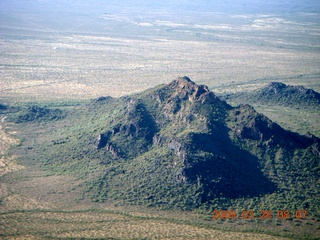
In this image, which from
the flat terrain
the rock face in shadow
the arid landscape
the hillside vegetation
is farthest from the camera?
the flat terrain

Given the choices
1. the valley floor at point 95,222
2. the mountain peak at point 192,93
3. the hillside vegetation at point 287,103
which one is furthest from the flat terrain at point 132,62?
the valley floor at point 95,222

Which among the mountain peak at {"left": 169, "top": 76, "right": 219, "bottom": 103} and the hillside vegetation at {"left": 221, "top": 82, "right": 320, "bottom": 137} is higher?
the mountain peak at {"left": 169, "top": 76, "right": 219, "bottom": 103}

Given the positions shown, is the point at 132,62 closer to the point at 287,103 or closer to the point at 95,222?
the point at 287,103

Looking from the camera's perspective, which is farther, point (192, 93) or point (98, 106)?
point (98, 106)

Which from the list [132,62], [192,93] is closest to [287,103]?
[192,93]

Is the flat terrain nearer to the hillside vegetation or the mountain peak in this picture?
the hillside vegetation

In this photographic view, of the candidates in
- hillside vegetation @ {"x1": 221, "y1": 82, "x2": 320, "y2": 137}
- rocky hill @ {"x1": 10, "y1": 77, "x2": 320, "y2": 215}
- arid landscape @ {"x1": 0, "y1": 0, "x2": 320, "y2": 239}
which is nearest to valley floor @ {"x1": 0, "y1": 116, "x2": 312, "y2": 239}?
arid landscape @ {"x1": 0, "y1": 0, "x2": 320, "y2": 239}

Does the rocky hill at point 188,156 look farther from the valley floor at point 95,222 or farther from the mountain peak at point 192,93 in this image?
the valley floor at point 95,222
